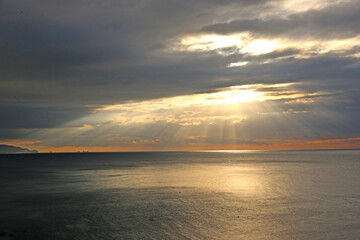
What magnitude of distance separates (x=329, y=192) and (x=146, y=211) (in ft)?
108

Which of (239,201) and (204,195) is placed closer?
(239,201)

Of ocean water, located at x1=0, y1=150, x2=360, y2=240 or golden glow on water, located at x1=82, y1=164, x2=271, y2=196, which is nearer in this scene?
ocean water, located at x1=0, y1=150, x2=360, y2=240

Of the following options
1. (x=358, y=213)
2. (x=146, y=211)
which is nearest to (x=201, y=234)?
(x=146, y=211)

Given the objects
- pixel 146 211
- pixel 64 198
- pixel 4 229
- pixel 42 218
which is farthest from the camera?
pixel 64 198

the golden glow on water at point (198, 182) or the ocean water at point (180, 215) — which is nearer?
the ocean water at point (180, 215)

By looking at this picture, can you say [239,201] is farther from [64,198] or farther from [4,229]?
[4,229]

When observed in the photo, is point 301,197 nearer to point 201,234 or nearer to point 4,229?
point 201,234

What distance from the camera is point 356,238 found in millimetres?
25000

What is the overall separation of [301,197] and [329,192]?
8.27m

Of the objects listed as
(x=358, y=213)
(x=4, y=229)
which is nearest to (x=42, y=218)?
(x=4, y=229)

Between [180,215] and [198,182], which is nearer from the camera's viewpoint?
[180,215]

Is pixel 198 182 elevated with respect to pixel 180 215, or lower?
lower

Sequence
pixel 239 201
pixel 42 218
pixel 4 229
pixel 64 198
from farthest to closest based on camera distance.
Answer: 1. pixel 64 198
2. pixel 239 201
3. pixel 42 218
4. pixel 4 229

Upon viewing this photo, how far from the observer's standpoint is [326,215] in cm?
3347
